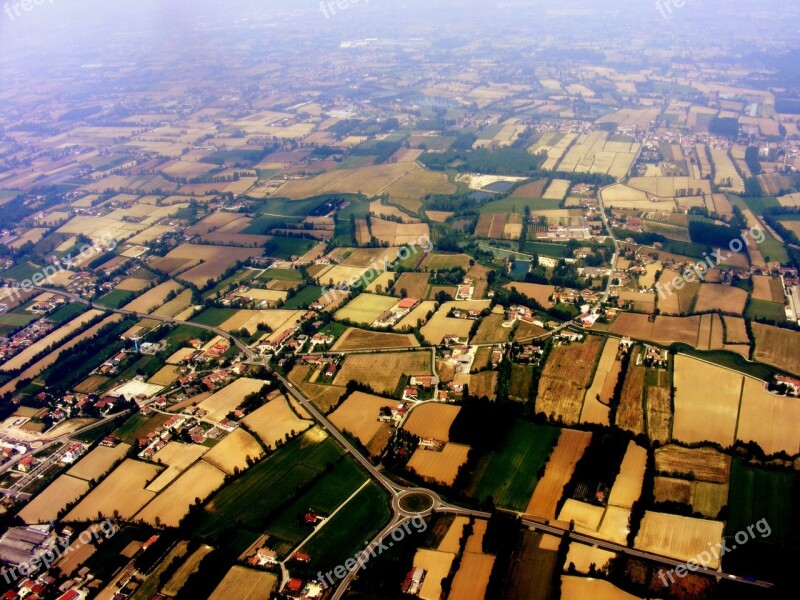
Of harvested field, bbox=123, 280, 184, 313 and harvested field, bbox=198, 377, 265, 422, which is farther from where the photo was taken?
harvested field, bbox=123, 280, 184, 313

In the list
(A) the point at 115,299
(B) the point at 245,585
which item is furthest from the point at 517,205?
(B) the point at 245,585

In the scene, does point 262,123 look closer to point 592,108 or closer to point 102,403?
point 592,108

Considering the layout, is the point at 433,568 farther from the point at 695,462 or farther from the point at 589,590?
the point at 695,462

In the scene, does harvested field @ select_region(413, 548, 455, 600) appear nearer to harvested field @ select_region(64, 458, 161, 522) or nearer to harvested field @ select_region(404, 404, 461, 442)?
harvested field @ select_region(404, 404, 461, 442)

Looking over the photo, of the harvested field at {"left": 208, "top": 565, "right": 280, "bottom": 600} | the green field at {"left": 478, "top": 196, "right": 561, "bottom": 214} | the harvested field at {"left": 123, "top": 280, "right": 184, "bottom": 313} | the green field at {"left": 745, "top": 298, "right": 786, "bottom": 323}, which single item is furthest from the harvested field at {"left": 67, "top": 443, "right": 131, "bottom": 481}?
the green field at {"left": 478, "top": 196, "right": 561, "bottom": 214}

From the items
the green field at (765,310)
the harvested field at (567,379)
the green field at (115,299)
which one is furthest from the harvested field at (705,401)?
the green field at (115,299)

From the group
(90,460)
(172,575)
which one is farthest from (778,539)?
(90,460)
